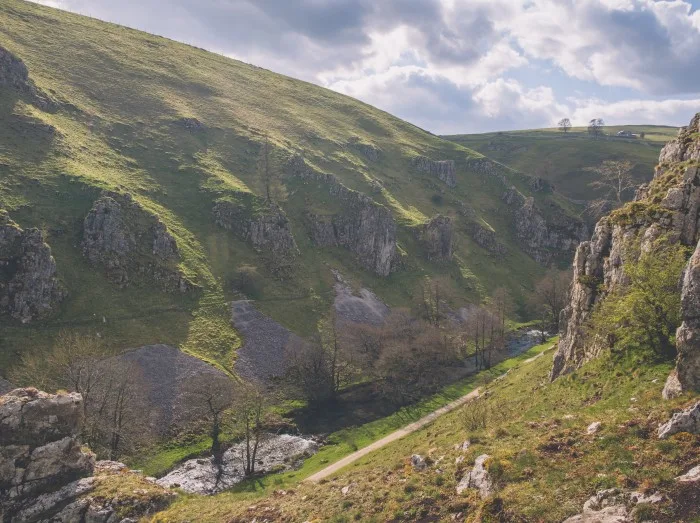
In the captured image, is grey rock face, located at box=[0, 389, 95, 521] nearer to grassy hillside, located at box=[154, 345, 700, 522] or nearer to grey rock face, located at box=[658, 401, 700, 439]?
grassy hillside, located at box=[154, 345, 700, 522]

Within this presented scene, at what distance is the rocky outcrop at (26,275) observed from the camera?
7412cm

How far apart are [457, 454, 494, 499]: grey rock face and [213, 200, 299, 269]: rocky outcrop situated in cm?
9313

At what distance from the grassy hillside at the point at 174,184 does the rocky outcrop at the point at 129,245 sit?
2.29 metres

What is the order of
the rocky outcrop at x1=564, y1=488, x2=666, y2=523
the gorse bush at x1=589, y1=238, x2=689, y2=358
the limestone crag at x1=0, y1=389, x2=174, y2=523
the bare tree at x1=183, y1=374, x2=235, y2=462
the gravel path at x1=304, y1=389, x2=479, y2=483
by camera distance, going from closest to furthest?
Result: the rocky outcrop at x1=564, y1=488, x2=666, y2=523 → the gorse bush at x1=589, y1=238, x2=689, y2=358 → the limestone crag at x1=0, y1=389, x2=174, y2=523 → the gravel path at x1=304, y1=389, x2=479, y2=483 → the bare tree at x1=183, y1=374, x2=235, y2=462

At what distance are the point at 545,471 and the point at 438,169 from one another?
185307 mm

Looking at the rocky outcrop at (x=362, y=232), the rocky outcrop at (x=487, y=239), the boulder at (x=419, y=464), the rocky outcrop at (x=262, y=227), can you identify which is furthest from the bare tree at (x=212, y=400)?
the rocky outcrop at (x=487, y=239)

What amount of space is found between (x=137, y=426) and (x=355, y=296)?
204 ft

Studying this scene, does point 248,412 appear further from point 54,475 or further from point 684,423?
point 684,423

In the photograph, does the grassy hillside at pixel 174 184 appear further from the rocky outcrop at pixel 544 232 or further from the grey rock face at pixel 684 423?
the grey rock face at pixel 684 423

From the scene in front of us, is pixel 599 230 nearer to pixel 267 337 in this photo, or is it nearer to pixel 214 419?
pixel 214 419

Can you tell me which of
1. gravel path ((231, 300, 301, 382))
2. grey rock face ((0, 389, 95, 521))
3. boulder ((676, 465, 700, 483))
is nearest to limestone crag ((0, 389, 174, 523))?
grey rock face ((0, 389, 95, 521))

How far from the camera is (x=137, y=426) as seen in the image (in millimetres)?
64188

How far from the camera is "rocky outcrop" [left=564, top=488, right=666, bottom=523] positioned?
1695cm

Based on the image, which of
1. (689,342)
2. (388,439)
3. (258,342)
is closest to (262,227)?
(258,342)
